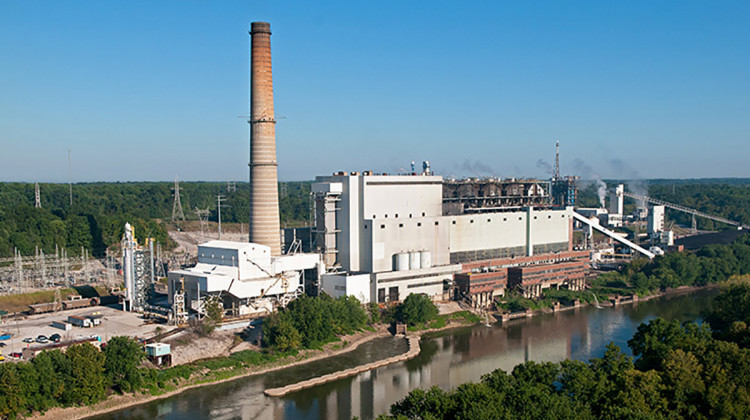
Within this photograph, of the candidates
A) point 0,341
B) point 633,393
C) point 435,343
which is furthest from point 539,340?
point 0,341

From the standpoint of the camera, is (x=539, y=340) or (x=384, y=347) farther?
(x=539, y=340)

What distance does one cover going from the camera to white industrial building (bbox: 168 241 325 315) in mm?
31875

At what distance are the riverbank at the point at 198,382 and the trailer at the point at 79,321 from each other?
25.6ft

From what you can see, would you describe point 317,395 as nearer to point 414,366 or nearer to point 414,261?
point 414,366

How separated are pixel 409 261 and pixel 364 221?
326 cm

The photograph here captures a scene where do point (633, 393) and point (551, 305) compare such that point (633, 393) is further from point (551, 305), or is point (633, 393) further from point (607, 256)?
point (607, 256)

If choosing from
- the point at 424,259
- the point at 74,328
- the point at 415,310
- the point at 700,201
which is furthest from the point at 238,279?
the point at 700,201

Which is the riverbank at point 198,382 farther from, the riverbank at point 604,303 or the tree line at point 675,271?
the tree line at point 675,271

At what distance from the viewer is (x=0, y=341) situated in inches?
1119

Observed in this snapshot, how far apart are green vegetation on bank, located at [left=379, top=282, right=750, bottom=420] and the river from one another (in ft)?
17.4

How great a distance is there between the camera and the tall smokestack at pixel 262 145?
1405 inches

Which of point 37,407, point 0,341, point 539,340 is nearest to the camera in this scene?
point 37,407

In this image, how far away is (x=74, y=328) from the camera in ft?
101

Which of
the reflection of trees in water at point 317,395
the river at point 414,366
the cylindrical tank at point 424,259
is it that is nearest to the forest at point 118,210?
the cylindrical tank at point 424,259
